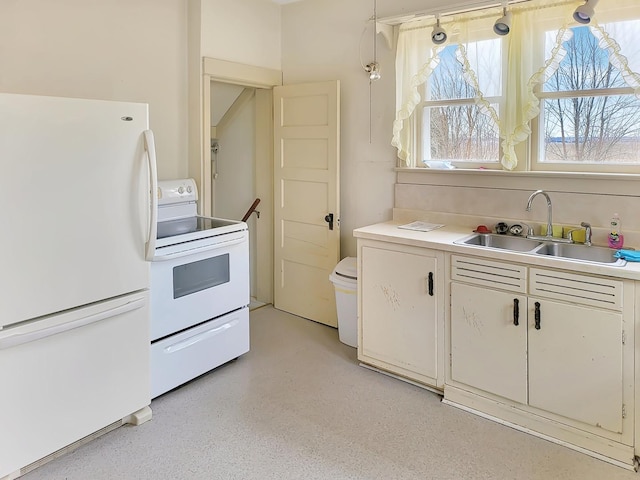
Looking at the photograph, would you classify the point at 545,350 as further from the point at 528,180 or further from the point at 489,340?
the point at 528,180

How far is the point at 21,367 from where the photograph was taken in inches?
81.7

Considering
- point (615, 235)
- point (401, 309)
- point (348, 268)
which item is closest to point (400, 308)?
point (401, 309)

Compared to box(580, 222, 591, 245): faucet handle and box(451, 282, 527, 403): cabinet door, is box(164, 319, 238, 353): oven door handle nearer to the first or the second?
box(451, 282, 527, 403): cabinet door

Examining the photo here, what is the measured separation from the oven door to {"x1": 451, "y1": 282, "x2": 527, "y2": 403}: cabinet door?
4.72ft

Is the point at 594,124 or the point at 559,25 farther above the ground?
the point at 559,25

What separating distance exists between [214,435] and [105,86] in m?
2.30

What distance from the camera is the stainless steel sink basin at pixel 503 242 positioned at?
9.47ft

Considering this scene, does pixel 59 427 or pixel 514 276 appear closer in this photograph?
pixel 59 427

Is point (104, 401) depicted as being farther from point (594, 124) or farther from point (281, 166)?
point (594, 124)

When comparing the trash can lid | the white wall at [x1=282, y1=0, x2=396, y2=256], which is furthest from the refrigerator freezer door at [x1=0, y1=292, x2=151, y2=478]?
the white wall at [x1=282, y1=0, x2=396, y2=256]

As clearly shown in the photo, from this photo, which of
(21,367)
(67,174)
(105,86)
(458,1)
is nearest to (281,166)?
(105,86)

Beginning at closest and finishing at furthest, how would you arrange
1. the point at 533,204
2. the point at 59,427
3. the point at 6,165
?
1. the point at 6,165
2. the point at 59,427
3. the point at 533,204

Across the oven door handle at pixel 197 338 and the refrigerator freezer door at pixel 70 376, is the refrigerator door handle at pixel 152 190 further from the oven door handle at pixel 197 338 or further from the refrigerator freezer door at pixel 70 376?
the oven door handle at pixel 197 338

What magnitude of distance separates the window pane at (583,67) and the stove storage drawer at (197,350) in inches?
98.8
